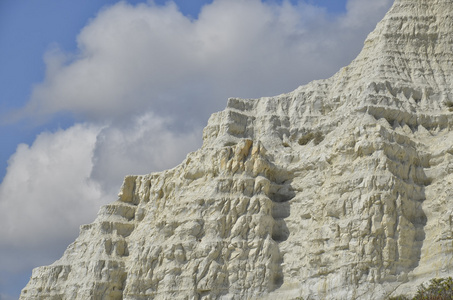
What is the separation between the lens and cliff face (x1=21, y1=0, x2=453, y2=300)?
63.6 metres

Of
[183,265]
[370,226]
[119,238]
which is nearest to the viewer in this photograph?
[370,226]

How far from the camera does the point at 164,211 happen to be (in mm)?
77375

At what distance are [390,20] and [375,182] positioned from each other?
21745 millimetres

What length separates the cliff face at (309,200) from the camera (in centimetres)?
6356

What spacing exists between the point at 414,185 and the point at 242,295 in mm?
16195

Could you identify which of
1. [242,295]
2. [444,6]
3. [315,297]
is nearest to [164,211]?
[242,295]

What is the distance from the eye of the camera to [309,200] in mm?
70188

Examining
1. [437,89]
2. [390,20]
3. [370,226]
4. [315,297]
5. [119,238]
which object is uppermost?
[390,20]

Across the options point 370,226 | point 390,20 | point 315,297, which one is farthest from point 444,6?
point 315,297

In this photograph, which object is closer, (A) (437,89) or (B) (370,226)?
(B) (370,226)

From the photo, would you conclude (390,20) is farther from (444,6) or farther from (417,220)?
(417,220)

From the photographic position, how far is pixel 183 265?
70.5m

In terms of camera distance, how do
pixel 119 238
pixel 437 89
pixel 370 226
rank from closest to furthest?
pixel 370 226, pixel 437 89, pixel 119 238

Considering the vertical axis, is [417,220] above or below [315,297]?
above
